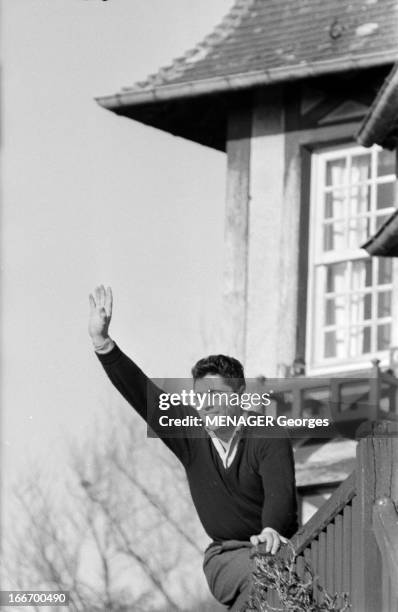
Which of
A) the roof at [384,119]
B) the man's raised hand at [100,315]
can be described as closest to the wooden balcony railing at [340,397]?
the roof at [384,119]

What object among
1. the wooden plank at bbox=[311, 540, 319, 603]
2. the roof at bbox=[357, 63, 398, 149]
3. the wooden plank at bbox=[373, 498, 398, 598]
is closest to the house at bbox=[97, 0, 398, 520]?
the roof at bbox=[357, 63, 398, 149]

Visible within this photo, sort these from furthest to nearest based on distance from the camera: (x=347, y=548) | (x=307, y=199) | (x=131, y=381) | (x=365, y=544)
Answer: (x=307, y=199) < (x=131, y=381) < (x=347, y=548) < (x=365, y=544)

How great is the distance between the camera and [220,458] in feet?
26.7

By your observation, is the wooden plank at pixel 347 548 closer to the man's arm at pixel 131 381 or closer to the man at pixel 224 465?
the man at pixel 224 465

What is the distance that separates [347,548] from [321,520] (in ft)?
0.63

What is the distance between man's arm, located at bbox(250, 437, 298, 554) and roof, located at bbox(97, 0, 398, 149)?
6.05 metres

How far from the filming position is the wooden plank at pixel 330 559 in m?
7.71

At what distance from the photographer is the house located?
538 inches

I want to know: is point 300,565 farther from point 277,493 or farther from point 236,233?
point 236,233

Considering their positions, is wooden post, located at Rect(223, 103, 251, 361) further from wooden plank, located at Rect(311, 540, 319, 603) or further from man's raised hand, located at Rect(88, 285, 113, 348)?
wooden plank, located at Rect(311, 540, 319, 603)

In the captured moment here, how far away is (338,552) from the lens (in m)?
7.70

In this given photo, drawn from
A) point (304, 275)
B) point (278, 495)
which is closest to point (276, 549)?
point (278, 495)

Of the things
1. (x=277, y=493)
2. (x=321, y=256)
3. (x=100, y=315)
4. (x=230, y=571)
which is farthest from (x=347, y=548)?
(x=321, y=256)

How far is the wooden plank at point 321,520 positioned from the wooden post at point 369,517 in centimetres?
12
